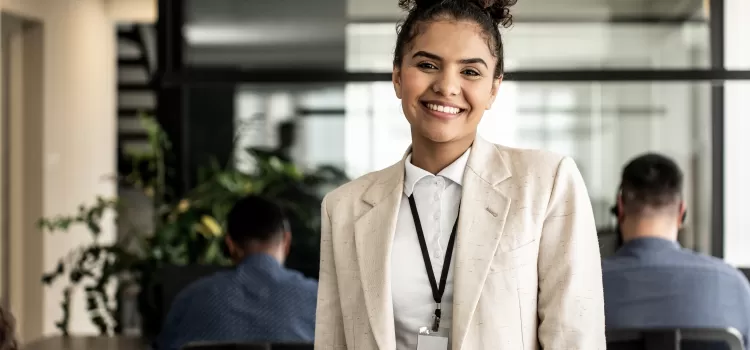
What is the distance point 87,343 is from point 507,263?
86.5 inches

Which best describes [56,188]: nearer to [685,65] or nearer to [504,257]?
[685,65]

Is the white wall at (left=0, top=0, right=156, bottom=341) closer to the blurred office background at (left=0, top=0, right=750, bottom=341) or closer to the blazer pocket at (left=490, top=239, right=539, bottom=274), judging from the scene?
the blurred office background at (left=0, top=0, right=750, bottom=341)

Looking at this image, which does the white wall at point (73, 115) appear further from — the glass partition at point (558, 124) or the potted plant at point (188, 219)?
the glass partition at point (558, 124)

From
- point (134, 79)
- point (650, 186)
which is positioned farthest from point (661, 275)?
point (134, 79)

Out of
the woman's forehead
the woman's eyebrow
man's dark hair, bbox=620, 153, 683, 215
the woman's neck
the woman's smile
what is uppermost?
the woman's forehead

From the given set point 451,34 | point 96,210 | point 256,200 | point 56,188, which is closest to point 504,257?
point 451,34

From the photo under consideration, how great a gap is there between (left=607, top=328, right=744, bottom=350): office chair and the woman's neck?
31.6 inches

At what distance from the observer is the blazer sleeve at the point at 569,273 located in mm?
1294

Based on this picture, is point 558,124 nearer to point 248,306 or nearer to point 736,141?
point 736,141

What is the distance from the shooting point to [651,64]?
450 centimetres

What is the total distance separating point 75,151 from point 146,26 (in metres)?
2.12

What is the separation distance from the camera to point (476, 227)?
4.40ft

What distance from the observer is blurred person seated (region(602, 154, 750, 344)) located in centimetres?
273

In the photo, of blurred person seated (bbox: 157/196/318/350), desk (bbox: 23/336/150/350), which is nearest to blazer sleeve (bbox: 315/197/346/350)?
blurred person seated (bbox: 157/196/318/350)
